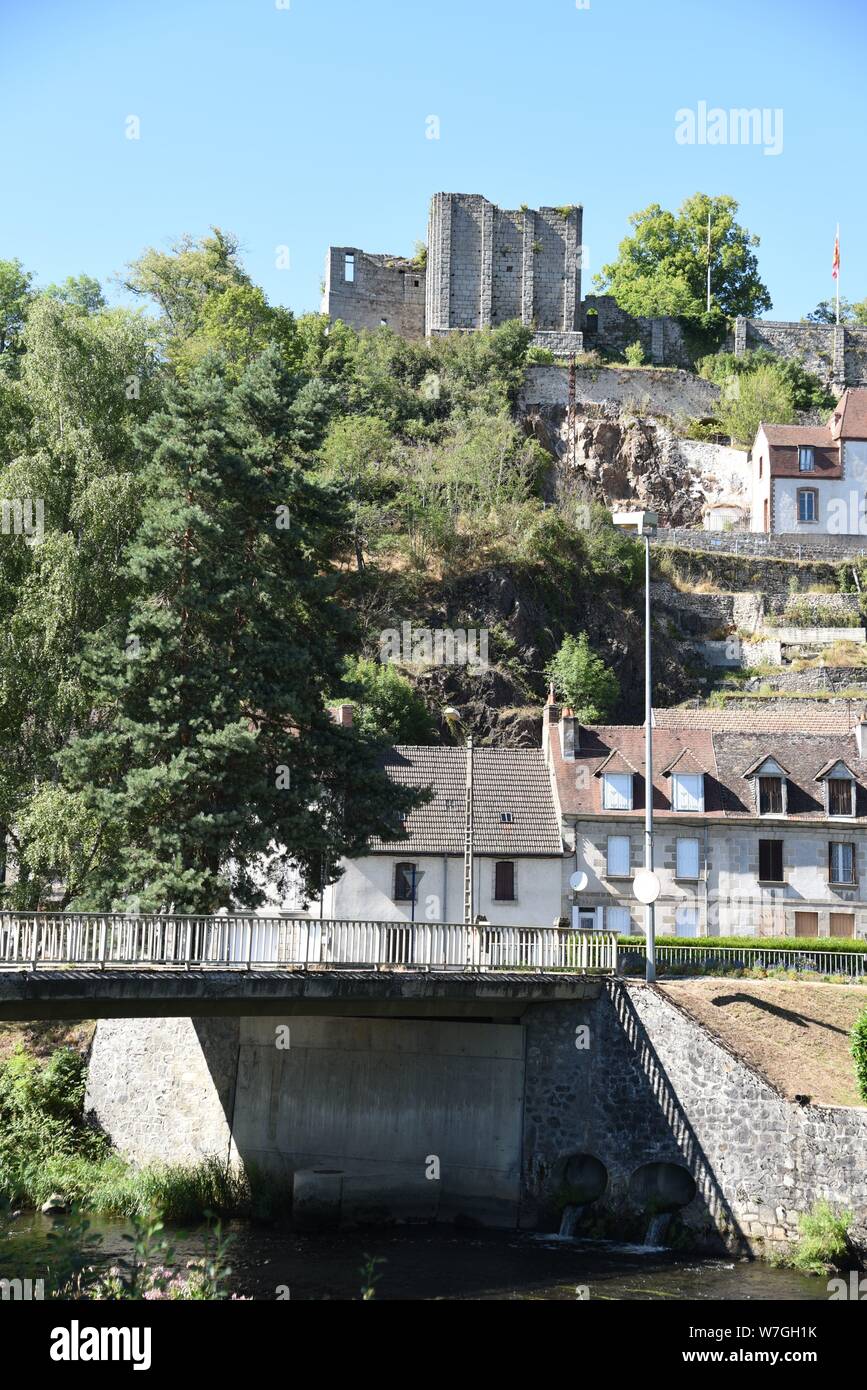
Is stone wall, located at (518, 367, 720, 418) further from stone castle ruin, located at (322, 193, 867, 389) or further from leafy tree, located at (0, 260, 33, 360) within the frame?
leafy tree, located at (0, 260, 33, 360)

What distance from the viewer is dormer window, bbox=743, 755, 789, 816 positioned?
4209 cm

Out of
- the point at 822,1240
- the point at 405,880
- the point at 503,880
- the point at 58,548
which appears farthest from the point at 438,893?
the point at 822,1240

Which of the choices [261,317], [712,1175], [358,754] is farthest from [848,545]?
[712,1175]

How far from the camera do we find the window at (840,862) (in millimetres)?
41625

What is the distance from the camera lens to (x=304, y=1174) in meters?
28.6

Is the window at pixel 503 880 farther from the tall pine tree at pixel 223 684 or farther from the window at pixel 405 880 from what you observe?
the tall pine tree at pixel 223 684

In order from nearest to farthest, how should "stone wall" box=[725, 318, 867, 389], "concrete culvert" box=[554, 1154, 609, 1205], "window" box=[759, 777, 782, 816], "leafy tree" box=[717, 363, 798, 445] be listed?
1. "concrete culvert" box=[554, 1154, 609, 1205]
2. "window" box=[759, 777, 782, 816]
3. "leafy tree" box=[717, 363, 798, 445]
4. "stone wall" box=[725, 318, 867, 389]

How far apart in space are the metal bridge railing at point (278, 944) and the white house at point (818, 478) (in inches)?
1705

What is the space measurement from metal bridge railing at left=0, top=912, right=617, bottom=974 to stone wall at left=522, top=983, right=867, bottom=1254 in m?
1.22

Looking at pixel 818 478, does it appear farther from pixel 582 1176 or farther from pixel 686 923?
pixel 582 1176

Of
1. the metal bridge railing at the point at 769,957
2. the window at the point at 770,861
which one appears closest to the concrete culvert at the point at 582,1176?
the metal bridge railing at the point at 769,957

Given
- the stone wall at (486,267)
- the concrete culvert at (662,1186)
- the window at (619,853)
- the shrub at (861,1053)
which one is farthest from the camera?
the stone wall at (486,267)

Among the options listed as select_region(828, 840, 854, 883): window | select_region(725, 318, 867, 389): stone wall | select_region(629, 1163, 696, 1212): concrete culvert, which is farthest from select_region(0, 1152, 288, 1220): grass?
select_region(725, 318, 867, 389): stone wall
